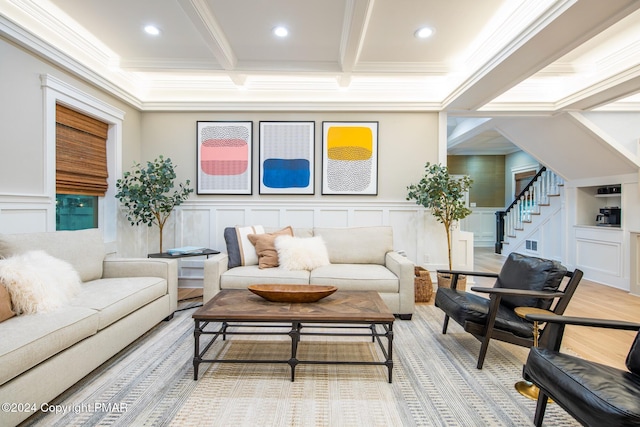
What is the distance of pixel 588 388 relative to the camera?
126 centimetres

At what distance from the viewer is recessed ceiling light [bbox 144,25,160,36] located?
2.83 meters

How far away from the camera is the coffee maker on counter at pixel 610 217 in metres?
4.69

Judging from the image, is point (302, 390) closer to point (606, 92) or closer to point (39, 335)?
point (39, 335)

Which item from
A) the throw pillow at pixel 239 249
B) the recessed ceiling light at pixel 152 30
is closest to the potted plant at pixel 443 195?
the throw pillow at pixel 239 249

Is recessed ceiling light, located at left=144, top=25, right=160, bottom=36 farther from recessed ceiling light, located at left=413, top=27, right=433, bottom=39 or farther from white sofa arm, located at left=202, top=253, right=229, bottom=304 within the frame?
recessed ceiling light, located at left=413, top=27, right=433, bottom=39

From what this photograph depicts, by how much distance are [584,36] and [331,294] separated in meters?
2.78

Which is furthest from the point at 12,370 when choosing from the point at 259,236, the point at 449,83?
the point at 449,83

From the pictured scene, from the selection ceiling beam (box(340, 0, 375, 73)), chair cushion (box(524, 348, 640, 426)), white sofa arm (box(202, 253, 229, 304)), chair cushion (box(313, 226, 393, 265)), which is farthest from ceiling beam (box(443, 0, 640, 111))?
white sofa arm (box(202, 253, 229, 304))

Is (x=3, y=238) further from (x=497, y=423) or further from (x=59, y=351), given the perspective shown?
(x=497, y=423)

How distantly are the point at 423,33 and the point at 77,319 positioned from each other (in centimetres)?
349

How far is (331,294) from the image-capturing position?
235 cm

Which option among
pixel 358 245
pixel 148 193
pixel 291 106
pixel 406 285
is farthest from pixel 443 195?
pixel 148 193

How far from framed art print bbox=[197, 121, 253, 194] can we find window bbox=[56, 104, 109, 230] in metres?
1.10

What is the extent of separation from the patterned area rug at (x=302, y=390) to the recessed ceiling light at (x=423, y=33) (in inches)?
110
